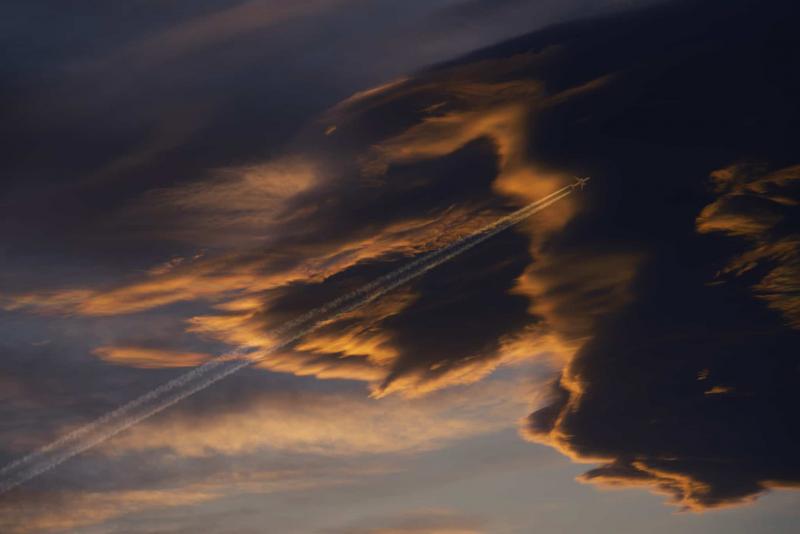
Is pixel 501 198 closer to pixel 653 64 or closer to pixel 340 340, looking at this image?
pixel 653 64

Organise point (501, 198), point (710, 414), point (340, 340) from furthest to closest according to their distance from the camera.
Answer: point (710, 414)
point (340, 340)
point (501, 198)

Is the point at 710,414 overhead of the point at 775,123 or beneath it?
beneath

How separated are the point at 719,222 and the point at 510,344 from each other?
1134cm

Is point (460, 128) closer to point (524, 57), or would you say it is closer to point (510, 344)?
point (524, 57)

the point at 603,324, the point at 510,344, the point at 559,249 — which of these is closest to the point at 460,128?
the point at 559,249

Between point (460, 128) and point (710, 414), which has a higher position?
point (460, 128)

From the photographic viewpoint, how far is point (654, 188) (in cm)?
3034

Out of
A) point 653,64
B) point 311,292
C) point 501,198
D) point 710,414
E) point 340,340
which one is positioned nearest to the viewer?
point 653,64

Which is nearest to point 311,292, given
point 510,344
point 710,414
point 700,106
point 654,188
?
point 510,344

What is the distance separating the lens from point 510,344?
3878 cm

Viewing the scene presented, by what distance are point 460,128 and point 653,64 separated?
247 inches

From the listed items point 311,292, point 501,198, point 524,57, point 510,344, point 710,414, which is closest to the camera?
point 524,57

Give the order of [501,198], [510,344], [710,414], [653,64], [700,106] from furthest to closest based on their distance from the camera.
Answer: [710,414] → [510,344] → [501,198] → [700,106] → [653,64]

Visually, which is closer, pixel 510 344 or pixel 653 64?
pixel 653 64
